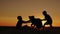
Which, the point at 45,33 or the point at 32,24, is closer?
the point at 45,33

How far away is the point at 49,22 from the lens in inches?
659

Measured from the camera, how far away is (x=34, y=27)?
16.7 meters

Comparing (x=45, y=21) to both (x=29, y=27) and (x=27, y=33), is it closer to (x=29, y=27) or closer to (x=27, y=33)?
(x=29, y=27)

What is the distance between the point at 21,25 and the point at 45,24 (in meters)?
1.97

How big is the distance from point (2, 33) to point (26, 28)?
365cm

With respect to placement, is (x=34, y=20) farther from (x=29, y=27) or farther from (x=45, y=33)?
(x=45, y=33)

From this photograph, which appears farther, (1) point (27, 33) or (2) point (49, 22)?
(2) point (49, 22)

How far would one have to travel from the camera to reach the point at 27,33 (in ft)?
43.7

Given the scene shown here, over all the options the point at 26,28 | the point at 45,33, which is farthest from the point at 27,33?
the point at 26,28

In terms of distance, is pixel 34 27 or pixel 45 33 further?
pixel 34 27

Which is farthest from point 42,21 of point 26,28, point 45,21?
point 26,28

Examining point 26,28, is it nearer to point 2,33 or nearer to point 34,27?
point 34,27

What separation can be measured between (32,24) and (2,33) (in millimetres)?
4356

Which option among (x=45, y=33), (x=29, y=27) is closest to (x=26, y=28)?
(x=29, y=27)
